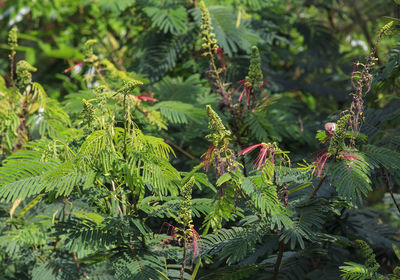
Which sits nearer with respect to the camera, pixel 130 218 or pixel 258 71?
pixel 130 218

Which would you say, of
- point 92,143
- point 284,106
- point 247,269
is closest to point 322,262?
point 247,269

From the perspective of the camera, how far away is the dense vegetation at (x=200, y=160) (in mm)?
1500

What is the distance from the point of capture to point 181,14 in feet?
8.97

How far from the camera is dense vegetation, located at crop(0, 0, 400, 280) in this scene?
4.92ft

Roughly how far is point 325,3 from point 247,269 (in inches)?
103

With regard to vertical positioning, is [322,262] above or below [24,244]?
below

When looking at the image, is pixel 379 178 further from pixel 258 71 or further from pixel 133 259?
pixel 133 259

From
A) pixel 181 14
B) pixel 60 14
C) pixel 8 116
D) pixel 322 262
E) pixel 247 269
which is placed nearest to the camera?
pixel 247 269

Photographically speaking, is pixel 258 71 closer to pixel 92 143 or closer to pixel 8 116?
pixel 92 143

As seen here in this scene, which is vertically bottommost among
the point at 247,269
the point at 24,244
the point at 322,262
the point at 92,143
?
the point at 322,262

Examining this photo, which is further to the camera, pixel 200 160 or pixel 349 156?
pixel 200 160

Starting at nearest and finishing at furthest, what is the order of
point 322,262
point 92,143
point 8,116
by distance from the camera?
point 92,143 → point 8,116 → point 322,262

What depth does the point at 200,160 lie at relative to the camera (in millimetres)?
2420

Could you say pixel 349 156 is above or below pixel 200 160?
above
